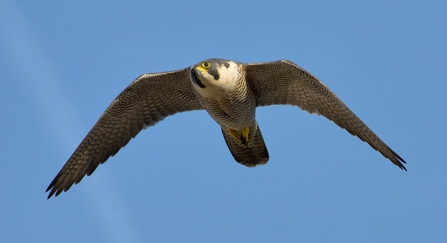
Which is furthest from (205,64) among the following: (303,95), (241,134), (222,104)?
(303,95)

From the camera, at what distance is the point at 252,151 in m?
13.0

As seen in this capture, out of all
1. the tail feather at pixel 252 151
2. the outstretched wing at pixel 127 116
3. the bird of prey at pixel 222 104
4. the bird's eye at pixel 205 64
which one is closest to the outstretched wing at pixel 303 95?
the bird of prey at pixel 222 104

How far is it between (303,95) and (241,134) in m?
1.33

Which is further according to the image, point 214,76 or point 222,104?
point 222,104

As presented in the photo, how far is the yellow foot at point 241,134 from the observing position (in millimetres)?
12734

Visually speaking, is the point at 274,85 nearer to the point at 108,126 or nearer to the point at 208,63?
the point at 208,63

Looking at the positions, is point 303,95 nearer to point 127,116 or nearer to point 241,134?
point 241,134

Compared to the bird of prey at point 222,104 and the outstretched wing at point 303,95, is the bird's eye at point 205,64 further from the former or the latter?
the outstretched wing at point 303,95

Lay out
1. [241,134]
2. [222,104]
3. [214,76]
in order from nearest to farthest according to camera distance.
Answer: [214,76], [222,104], [241,134]

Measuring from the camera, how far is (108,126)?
43.0ft

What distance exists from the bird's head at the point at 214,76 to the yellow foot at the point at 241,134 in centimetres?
126

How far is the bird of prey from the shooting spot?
11797 mm

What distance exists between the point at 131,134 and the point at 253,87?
2.51m

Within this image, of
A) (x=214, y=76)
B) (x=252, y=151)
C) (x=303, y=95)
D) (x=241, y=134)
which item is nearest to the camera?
(x=214, y=76)
